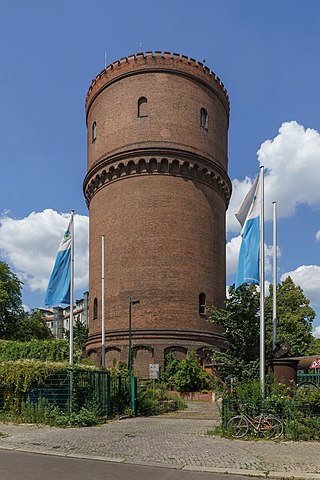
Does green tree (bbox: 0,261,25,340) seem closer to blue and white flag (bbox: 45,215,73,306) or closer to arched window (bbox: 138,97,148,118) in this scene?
arched window (bbox: 138,97,148,118)

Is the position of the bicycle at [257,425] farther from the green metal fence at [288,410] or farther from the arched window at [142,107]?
the arched window at [142,107]

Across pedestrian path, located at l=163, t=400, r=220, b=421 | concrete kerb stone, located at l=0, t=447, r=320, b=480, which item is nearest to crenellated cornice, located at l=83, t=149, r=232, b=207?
pedestrian path, located at l=163, t=400, r=220, b=421

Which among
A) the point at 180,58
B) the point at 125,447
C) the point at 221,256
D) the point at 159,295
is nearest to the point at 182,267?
the point at 159,295

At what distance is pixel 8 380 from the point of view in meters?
17.6

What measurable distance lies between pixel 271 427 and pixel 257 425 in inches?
13.1

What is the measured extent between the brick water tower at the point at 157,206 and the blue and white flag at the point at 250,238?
1740cm

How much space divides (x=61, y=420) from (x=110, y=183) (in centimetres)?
2297

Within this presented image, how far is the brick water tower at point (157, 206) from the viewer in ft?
111

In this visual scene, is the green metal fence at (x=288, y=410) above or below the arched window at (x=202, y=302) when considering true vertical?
below

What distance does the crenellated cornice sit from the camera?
35.4 meters

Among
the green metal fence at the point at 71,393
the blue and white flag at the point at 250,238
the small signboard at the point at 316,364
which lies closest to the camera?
the blue and white flag at the point at 250,238

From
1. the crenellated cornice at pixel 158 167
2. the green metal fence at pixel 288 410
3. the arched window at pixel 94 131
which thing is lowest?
the green metal fence at pixel 288 410

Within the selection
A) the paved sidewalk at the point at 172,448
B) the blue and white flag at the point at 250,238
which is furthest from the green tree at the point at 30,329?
the blue and white flag at the point at 250,238

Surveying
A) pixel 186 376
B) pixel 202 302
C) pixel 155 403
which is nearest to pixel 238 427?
pixel 155 403
